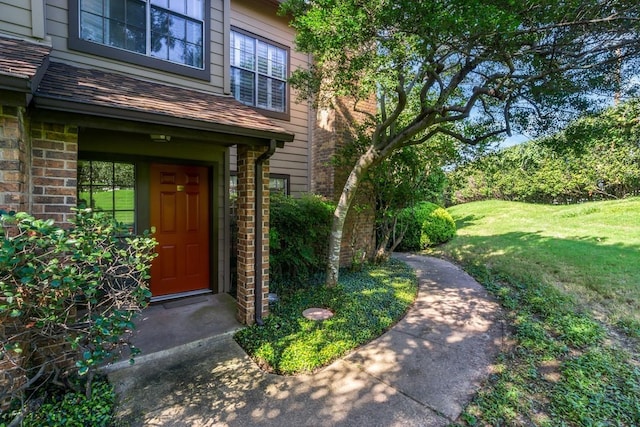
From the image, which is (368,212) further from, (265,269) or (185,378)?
(185,378)

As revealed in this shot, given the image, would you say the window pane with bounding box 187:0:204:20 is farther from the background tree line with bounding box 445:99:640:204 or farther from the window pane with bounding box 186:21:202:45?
the background tree line with bounding box 445:99:640:204

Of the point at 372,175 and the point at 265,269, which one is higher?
the point at 372,175

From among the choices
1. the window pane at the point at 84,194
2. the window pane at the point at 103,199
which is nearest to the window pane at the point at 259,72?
the window pane at the point at 103,199

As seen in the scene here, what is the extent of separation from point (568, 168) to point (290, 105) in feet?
47.3

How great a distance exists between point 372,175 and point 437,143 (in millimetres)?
1518

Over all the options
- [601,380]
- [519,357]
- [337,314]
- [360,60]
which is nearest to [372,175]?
[360,60]

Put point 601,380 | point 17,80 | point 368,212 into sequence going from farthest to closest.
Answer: point 368,212 → point 601,380 → point 17,80

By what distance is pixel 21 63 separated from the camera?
2617 millimetres

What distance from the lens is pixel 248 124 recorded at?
393 cm

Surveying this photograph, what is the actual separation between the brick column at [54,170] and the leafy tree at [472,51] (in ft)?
9.87

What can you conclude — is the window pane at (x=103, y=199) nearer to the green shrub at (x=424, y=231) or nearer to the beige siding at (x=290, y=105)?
the beige siding at (x=290, y=105)

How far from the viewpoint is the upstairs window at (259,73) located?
660cm

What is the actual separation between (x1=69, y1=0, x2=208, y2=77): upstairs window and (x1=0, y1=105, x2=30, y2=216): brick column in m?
2.28

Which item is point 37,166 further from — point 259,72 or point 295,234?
point 259,72
